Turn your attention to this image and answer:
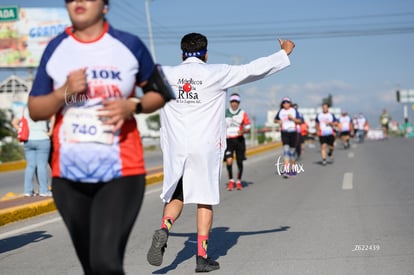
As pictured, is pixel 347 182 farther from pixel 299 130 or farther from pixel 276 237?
pixel 299 130

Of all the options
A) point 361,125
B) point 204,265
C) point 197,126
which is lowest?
point 361,125

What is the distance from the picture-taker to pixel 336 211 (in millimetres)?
10523

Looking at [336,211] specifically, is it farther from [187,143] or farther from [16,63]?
[16,63]

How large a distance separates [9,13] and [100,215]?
5437 centimetres

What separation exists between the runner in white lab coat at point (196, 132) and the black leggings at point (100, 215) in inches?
93.4

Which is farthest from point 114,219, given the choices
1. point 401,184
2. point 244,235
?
point 401,184

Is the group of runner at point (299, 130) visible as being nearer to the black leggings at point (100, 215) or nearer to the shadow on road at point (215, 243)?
the shadow on road at point (215, 243)

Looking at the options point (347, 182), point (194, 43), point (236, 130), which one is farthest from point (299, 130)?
point (194, 43)

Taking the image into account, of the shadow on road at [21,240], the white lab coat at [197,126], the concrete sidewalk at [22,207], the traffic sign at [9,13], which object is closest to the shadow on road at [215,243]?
the white lab coat at [197,126]

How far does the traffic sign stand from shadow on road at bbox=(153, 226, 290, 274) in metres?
48.6

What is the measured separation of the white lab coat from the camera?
6.17m

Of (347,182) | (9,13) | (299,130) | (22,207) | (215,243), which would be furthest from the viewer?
(9,13)

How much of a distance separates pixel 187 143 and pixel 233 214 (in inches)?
180

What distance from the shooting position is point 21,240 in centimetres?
868
